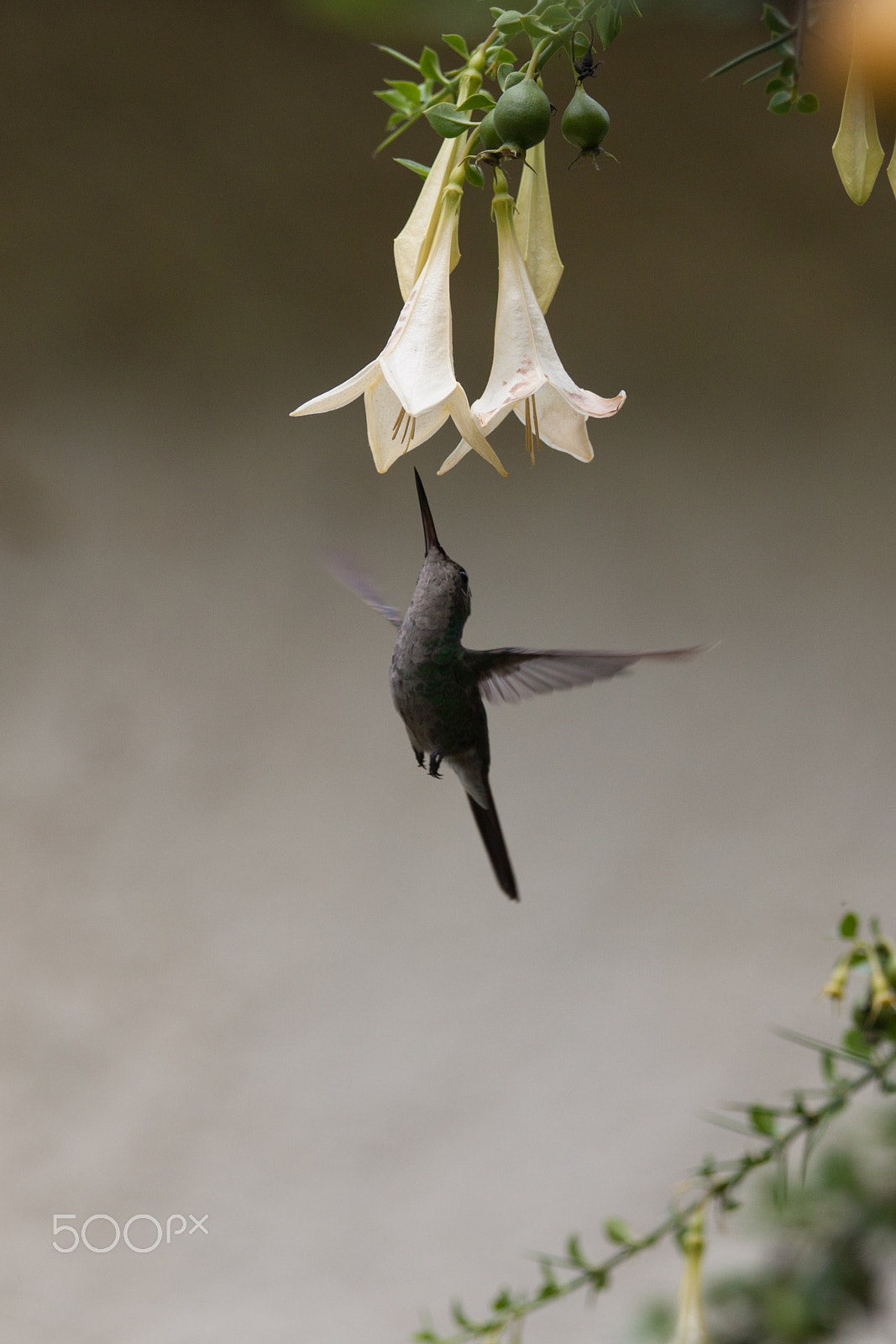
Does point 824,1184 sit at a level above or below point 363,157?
below

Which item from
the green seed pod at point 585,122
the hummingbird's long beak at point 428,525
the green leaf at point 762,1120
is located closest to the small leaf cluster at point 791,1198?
the green leaf at point 762,1120

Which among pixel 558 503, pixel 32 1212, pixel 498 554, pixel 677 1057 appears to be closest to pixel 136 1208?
pixel 32 1212

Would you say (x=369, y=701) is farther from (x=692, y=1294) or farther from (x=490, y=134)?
(x=490, y=134)

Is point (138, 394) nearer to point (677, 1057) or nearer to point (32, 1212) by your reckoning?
point (32, 1212)

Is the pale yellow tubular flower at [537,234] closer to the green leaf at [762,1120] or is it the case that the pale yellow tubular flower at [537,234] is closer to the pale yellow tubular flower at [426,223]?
the pale yellow tubular flower at [426,223]

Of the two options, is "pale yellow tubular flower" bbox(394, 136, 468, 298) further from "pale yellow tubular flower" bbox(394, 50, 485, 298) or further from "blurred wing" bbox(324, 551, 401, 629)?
"blurred wing" bbox(324, 551, 401, 629)

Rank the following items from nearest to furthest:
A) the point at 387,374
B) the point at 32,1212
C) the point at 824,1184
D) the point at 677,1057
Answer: the point at 387,374, the point at 824,1184, the point at 32,1212, the point at 677,1057

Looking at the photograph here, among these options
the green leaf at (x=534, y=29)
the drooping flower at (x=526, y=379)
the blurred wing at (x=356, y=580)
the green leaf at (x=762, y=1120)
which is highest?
the blurred wing at (x=356, y=580)
